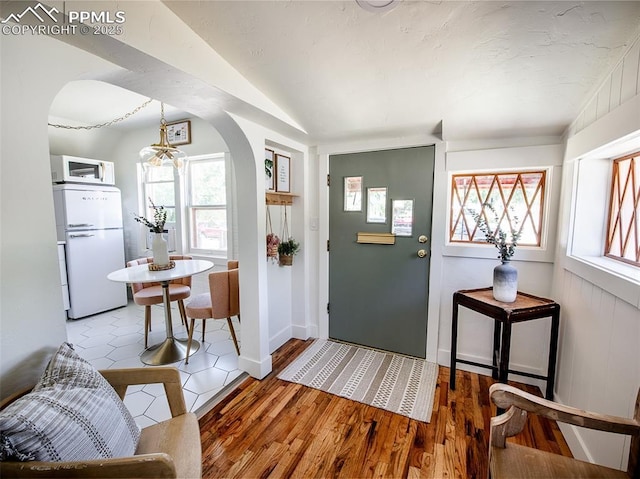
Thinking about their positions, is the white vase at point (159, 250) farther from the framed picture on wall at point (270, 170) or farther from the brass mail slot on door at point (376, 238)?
the brass mail slot on door at point (376, 238)

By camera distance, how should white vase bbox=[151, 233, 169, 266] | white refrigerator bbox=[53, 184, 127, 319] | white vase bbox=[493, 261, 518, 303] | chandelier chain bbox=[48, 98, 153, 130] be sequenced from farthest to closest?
white refrigerator bbox=[53, 184, 127, 319] < chandelier chain bbox=[48, 98, 153, 130] < white vase bbox=[151, 233, 169, 266] < white vase bbox=[493, 261, 518, 303]

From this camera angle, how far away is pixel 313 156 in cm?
270

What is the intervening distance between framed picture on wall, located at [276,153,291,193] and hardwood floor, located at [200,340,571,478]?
1.63 m

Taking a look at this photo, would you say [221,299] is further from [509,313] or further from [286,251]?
[509,313]

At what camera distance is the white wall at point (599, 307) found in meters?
1.14

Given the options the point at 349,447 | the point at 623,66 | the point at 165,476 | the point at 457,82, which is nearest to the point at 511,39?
the point at 457,82

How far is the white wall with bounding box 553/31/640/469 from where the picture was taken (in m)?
1.14

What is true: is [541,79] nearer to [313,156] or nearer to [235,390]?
[313,156]

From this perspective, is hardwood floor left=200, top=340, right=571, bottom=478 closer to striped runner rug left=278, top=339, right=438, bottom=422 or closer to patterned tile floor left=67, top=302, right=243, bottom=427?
striped runner rug left=278, top=339, right=438, bottom=422

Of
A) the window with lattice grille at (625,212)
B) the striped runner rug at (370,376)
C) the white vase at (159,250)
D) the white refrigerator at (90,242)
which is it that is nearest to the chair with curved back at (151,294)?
the white vase at (159,250)

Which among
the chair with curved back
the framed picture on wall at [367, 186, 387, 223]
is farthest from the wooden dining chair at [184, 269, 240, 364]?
the framed picture on wall at [367, 186, 387, 223]

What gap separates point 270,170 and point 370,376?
184 cm

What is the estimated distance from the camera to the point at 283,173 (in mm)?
2561

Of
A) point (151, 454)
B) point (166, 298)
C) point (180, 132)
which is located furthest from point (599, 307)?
point (180, 132)
